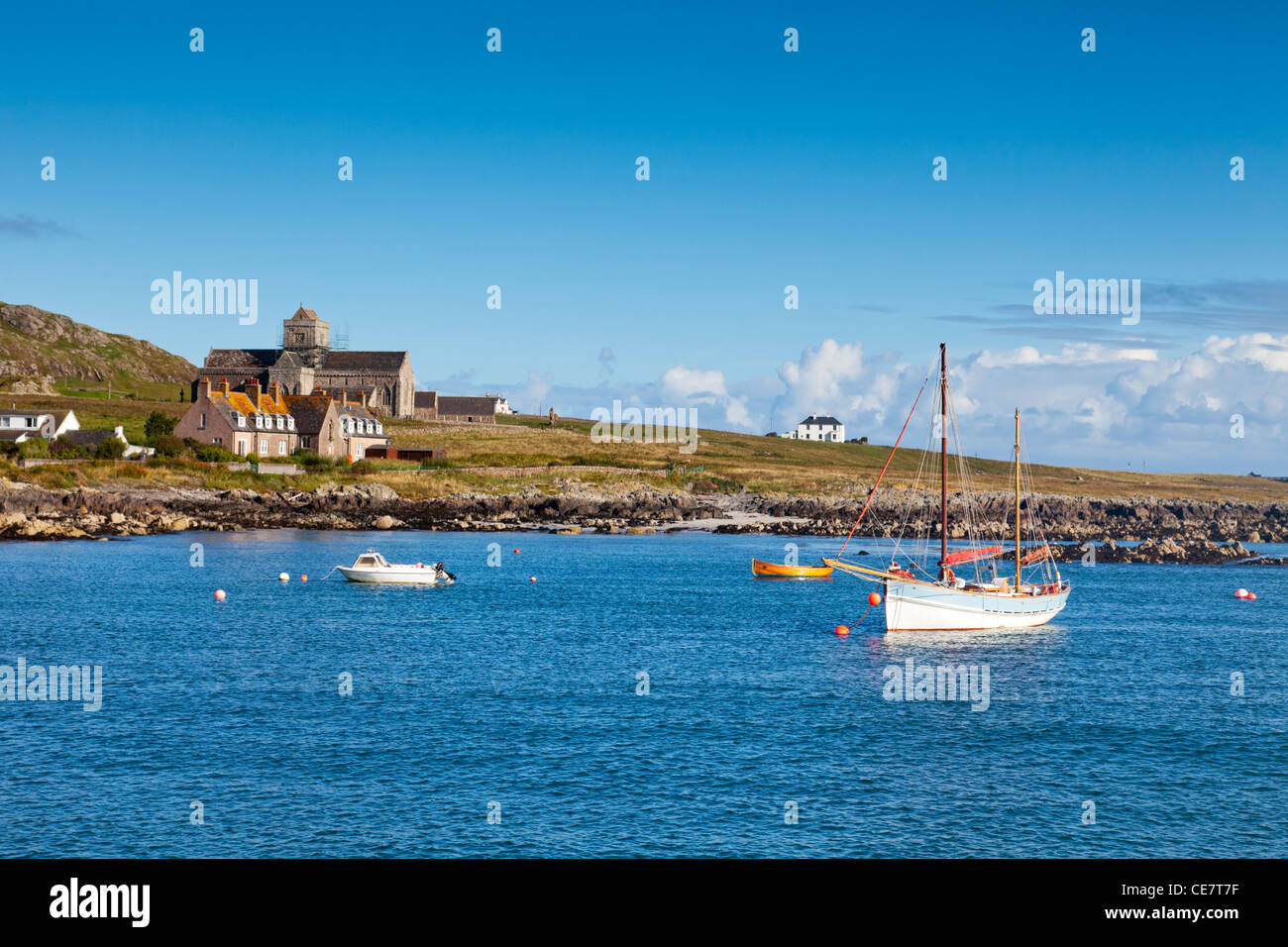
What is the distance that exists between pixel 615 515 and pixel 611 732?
3538 inches

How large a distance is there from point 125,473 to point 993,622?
90.8m

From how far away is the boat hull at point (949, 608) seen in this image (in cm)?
5281

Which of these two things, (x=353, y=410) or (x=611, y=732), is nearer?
(x=611, y=732)

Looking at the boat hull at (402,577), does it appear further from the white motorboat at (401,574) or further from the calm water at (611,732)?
the calm water at (611,732)

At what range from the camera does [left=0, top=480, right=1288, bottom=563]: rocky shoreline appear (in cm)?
9675

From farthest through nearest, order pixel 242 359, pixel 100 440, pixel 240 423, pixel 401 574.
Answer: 1. pixel 242 359
2. pixel 100 440
3. pixel 240 423
4. pixel 401 574

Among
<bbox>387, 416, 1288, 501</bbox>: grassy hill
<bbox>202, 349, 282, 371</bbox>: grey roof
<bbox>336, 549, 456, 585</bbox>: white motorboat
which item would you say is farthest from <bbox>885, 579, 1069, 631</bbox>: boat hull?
<bbox>202, 349, 282, 371</bbox>: grey roof

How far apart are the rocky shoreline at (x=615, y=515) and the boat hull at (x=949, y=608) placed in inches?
1773

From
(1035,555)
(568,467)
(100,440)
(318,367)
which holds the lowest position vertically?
(1035,555)

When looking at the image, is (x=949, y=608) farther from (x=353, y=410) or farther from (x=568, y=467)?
(x=353, y=410)

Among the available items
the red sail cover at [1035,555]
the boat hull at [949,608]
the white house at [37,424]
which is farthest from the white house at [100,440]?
the boat hull at [949,608]

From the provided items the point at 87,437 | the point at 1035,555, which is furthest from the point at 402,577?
the point at 87,437

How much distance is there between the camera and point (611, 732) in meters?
32.7
